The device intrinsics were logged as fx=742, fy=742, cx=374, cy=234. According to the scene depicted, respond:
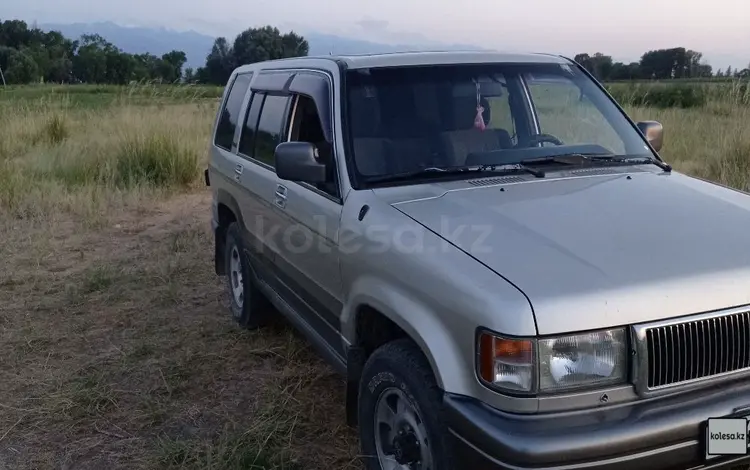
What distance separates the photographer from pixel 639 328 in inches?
88.7

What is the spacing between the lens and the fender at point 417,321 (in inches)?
95.6

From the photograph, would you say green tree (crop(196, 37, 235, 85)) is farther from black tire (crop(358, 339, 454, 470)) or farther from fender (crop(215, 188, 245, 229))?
black tire (crop(358, 339, 454, 470))

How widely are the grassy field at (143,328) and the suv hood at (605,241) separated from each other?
1.43 m

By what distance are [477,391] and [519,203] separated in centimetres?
95

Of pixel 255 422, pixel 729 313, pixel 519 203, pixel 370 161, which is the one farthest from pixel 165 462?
pixel 729 313

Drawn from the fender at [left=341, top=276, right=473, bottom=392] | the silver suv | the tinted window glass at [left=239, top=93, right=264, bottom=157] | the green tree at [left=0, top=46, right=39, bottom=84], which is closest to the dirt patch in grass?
the silver suv

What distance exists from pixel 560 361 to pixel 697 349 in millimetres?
451

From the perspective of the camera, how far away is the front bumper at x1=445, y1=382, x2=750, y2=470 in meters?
2.18

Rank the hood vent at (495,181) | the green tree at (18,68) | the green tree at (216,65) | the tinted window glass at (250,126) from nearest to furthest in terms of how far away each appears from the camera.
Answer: the hood vent at (495,181) < the tinted window glass at (250,126) < the green tree at (216,65) < the green tree at (18,68)

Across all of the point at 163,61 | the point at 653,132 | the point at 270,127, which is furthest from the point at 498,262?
the point at 163,61

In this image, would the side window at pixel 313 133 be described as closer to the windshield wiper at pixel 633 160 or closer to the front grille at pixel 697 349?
the windshield wiper at pixel 633 160

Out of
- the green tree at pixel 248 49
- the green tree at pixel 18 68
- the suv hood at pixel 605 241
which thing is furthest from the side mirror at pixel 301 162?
the green tree at pixel 18 68

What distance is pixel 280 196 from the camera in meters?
4.05

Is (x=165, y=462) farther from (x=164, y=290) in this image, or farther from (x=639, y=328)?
(x=164, y=290)
